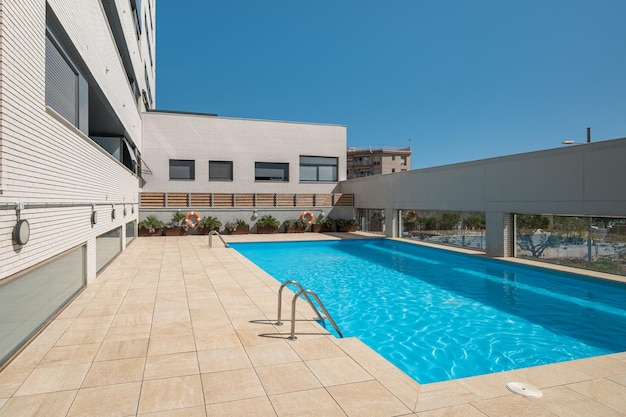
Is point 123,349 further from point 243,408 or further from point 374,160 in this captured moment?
point 374,160

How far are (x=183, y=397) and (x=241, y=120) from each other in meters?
19.3

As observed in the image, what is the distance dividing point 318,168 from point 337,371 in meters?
19.3

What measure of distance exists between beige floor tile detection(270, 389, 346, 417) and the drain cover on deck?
1586 millimetres

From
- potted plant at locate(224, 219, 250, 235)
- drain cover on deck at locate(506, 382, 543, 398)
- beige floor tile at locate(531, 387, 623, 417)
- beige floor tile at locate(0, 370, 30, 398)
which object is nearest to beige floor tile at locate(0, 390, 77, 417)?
beige floor tile at locate(0, 370, 30, 398)

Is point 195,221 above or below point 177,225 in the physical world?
above

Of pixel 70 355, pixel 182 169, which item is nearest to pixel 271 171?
pixel 182 169

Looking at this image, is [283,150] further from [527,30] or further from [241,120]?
[527,30]

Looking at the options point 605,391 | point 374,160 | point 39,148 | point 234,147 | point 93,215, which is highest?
point 374,160

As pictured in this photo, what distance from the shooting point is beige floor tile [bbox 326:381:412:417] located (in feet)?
9.77

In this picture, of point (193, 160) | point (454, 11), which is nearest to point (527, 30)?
point (454, 11)

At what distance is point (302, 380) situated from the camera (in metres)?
3.51

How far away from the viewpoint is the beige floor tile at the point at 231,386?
10.5 feet

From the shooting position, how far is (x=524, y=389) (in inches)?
131

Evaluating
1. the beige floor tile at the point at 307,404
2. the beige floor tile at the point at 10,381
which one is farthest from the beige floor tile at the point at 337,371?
the beige floor tile at the point at 10,381
